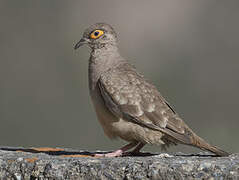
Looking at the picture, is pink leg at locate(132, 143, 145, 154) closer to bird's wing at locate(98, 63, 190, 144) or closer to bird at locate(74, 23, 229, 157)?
bird at locate(74, 23, 229, 157)

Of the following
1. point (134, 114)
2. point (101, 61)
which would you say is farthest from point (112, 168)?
point (101, 61)

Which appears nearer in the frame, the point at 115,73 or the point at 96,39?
the point at 115,73

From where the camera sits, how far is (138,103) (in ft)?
25.4

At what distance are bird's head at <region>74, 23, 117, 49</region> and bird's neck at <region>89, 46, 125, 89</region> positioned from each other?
0.07 m

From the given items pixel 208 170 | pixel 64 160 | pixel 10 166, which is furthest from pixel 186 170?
pixel 10 166

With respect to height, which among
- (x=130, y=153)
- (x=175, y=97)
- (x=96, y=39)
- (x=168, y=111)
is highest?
(x=175, y=97)

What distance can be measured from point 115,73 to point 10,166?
2202 mm

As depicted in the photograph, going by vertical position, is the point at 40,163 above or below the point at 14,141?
below

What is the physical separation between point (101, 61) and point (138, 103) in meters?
0.93

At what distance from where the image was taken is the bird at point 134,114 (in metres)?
7.58

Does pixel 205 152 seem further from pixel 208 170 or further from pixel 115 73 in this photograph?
pixel 208 170

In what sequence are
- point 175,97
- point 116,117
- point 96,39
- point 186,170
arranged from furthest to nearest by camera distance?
point 175,97
point 96,39
point 116,117
point 186,170

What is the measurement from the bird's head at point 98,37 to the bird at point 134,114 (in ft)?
1.99

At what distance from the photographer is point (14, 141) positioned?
14.8 metres
